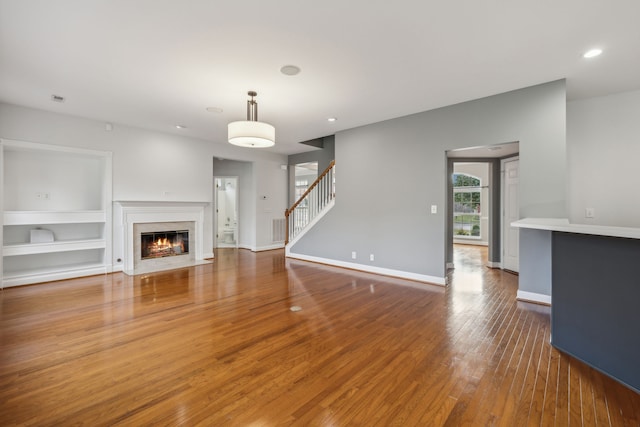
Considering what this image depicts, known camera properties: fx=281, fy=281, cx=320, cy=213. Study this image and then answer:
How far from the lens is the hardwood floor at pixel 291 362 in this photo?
177 cm

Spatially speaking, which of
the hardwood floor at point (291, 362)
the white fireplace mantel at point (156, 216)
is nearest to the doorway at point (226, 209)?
the white fireplace mantel at point (156, 216)

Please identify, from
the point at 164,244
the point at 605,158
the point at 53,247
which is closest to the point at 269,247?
the point at 164,244

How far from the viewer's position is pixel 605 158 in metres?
4.11

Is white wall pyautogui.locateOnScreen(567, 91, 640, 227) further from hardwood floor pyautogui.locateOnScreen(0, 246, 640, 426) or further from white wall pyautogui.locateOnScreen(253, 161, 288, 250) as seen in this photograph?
white wall pyautogui.locateOnScreen(253, 161, 288, 250)

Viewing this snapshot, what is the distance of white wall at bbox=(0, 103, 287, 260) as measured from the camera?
468cm

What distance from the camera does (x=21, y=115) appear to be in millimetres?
4574

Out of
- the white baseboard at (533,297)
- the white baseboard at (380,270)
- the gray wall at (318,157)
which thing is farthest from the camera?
the gray wall at (318,157)

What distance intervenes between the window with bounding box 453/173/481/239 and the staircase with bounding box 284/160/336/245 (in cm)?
592

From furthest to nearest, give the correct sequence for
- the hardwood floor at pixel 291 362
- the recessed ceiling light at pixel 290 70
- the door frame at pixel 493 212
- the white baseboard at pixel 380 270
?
the door frame at pixel 493 212 → the white baseboard at pixel 380 270 → the recessed ceiling light at pixel 290 70 → the hardwood floor at pixel 291 362

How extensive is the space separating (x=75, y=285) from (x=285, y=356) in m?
4.33

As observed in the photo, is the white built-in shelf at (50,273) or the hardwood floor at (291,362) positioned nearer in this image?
the hardwood floor at (291,362)

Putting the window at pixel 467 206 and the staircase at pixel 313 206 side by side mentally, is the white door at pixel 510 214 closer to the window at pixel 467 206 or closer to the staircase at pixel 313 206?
the staircase at pixel 313 206

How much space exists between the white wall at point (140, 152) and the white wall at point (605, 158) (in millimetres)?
6695

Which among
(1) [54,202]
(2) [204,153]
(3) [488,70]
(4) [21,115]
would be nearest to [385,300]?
(3) [488,70]
